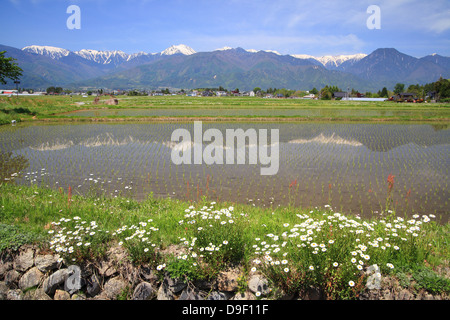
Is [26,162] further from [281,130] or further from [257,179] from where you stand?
[281,130]

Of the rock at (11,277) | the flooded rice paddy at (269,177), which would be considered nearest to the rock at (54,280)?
the rock at (11,277)

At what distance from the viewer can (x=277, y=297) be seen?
4.42m

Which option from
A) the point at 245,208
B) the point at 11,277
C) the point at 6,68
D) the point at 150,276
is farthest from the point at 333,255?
the point at 6,68

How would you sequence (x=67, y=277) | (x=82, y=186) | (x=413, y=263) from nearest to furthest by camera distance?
1. (x=413, y=263)
2. (x=67, y=277)
3. (x=82, y=186)

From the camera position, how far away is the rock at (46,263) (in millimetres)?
5164

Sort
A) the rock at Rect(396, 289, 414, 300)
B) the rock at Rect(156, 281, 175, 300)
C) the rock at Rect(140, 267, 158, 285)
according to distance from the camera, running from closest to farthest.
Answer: the rock at Rect(396, 289, 414, 300), the rock at Rect(156, 281, 175, 300), the rock at Rect(140, 267, 158, 285)

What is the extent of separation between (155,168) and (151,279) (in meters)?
8.68

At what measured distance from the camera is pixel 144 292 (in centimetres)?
477

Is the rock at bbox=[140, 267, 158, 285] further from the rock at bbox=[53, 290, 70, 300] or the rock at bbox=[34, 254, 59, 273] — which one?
the rock at bbox=[34, 254, 59, 273]

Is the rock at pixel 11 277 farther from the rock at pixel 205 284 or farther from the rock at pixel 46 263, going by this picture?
the rock at pixel 205 284

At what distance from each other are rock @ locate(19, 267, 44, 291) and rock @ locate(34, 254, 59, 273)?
0.10m

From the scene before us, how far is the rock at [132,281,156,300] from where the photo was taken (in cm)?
474

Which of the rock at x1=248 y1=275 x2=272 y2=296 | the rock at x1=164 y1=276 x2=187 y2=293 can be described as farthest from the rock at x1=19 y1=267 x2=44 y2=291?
the rock at x1=248 y1=275 x2=272 y2=296

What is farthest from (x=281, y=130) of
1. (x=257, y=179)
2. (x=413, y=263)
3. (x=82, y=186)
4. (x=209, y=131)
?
(x=413, y=263)
